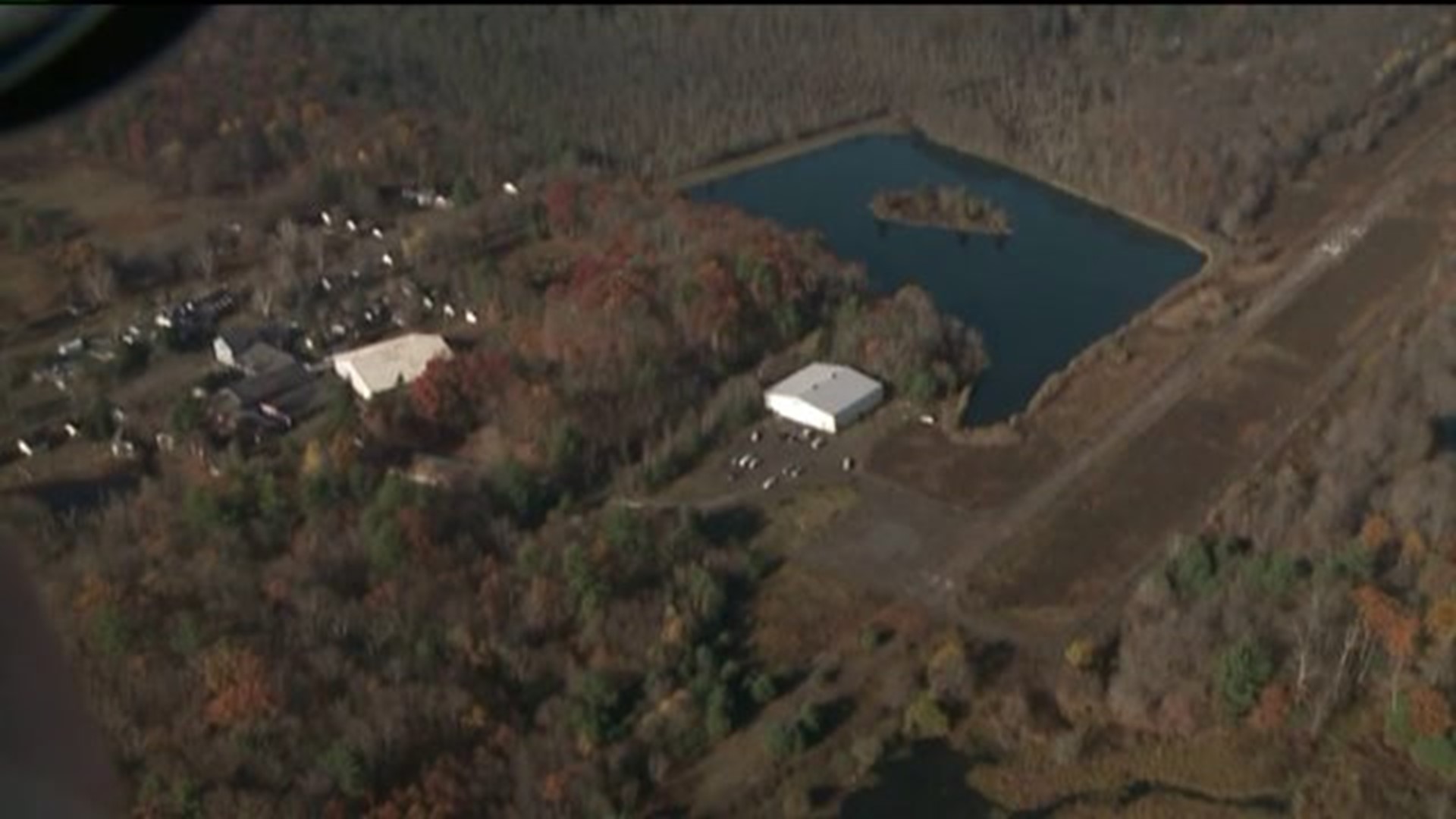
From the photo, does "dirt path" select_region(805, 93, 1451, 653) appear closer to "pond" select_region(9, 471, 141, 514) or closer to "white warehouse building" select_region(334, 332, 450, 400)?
"white warehouse building" select_region(334, 332, 450, 400)

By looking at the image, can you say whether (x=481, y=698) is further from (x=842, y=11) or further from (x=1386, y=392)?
(x=842, y=11)

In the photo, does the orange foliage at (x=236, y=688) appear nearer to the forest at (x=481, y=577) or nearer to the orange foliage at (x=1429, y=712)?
the forest at (x=481, y=577)

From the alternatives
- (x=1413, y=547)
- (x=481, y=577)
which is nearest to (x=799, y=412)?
(x=481, y=577)

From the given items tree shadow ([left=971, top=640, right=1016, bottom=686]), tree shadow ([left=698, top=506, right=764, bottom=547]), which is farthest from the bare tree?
tree shadow ([left=971, top=640, right=1016, bottom=686])

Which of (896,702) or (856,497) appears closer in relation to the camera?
(896,702)

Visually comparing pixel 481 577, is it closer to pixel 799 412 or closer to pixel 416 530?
pixel 416 530

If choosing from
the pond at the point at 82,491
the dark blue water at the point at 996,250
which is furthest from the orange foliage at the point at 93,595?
the dark blue water at the point at 996,250

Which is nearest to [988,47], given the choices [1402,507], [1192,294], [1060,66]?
[1060,66]
